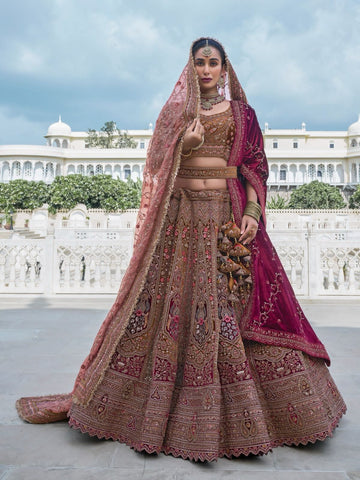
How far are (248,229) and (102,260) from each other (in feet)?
12.2

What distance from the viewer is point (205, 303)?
1599 millimetres

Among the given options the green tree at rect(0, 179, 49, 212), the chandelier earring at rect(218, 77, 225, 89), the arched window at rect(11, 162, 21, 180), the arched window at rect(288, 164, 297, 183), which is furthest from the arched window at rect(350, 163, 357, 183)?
the chandelier earring at rect(218, 77, 225, 89)

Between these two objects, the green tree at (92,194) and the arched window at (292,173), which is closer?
the green tree at (92,194)

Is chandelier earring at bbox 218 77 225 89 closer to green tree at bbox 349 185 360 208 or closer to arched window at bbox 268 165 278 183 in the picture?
green tree at bbox 349 185 360 208

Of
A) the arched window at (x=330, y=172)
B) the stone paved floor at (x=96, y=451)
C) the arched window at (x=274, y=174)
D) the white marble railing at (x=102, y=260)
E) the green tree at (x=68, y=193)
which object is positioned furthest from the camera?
the arched window at (x=330, y=172)

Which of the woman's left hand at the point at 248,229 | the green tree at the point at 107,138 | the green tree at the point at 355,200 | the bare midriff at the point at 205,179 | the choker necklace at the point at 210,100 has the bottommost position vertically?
the woman's left hand at the point at 248,229

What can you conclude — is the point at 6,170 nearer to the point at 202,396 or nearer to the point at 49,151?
the point at 49,151

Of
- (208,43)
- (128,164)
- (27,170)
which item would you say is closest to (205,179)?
(208,43)

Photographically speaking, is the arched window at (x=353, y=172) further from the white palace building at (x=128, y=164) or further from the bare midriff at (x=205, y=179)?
the bare midriff at (x=205, y=179)

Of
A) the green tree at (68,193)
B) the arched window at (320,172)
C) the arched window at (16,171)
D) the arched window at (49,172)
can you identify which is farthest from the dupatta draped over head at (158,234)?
the arched window at (320,172)

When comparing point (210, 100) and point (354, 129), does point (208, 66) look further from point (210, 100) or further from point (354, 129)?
point (354, 129)

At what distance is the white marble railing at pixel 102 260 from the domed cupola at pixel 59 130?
156 ft

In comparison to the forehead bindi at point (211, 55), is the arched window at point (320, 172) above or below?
above

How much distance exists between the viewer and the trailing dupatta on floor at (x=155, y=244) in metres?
1.61
